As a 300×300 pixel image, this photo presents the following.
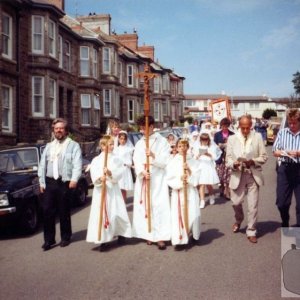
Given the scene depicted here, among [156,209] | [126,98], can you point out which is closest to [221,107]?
[156,209]

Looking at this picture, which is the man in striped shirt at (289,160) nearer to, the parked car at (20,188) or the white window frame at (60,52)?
the parked car at (20,188)

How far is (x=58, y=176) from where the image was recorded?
273 inches

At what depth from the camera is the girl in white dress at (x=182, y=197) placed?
6.62m

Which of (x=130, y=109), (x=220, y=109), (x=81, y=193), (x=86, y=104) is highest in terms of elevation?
(x=130, y=109)

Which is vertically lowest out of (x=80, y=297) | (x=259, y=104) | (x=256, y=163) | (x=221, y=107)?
(x=80, y=297)

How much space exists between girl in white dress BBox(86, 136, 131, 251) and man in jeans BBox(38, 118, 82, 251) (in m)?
0.35

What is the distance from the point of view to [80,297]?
187 inches

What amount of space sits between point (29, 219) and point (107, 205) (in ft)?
6.71

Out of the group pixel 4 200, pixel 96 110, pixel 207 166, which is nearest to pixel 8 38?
pixel 96 110

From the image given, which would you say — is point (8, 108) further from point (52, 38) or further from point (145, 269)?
point (145, 269)

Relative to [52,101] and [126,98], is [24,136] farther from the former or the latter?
[126,98]

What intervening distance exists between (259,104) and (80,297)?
366ft

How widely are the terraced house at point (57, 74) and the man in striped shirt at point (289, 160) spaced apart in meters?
15.8

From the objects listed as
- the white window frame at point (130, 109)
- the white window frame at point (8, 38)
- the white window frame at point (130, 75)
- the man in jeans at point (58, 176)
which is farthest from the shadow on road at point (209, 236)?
the white window frame at point (130, 75)
